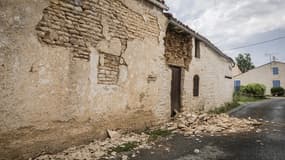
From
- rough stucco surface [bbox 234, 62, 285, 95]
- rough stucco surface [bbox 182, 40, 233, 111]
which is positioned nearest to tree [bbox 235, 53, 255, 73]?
rough stucco surface [bbox 234, 62, 285, 95]

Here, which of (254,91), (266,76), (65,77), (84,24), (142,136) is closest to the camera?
(65,77)

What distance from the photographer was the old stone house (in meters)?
3.67

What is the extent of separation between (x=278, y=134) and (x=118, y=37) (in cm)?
551

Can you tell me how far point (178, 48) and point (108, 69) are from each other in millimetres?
4151

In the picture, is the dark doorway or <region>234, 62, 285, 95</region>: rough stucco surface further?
<region>234, 62, 285, 95</region>: rough stucco surface

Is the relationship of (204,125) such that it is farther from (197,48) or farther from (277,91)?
(277,91)

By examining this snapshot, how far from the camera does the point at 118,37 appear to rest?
5.61m

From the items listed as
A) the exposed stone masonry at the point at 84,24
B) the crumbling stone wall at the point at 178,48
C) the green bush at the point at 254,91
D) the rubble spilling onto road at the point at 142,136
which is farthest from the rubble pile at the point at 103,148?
the green bush at the point at 254,91

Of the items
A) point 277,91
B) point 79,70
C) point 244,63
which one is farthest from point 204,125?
point 244,63

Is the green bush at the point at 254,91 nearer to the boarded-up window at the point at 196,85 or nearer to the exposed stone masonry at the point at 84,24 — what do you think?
the boarded-up window at the point at 196,85

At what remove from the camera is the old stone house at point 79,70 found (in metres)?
3.67

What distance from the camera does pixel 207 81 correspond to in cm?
1122

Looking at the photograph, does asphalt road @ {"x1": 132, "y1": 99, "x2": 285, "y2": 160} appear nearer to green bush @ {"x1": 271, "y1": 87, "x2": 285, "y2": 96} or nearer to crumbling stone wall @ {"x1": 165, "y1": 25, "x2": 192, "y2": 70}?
crumbling stone wall @ {"x1": 165, "y1": 25, "x2": 192, "y2": 70}

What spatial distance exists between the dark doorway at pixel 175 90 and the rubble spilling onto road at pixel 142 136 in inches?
18.0
